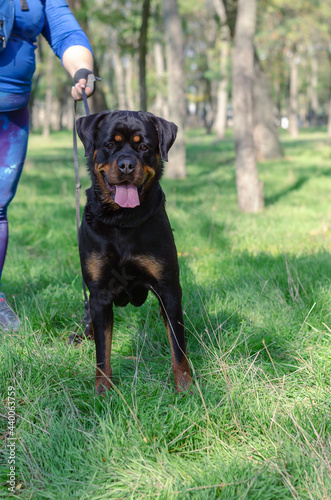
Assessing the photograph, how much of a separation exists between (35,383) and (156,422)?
0.74 metres

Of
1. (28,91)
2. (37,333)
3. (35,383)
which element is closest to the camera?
(35,383)

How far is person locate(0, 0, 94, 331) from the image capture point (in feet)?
10.7

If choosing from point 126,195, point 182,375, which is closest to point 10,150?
point 126,195

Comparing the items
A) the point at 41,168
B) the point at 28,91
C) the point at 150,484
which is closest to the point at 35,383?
the point at 150,484

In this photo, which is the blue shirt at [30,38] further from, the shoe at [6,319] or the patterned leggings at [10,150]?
the shoe at [6,319]

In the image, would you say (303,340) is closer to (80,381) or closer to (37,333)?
(80,381)

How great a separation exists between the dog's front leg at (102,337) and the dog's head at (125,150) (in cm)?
58

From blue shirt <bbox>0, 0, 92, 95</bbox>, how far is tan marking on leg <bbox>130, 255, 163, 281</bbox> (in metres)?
1.59

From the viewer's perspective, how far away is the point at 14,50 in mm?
3277

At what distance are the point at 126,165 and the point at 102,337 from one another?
3.10 feet

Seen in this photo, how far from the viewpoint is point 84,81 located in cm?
312

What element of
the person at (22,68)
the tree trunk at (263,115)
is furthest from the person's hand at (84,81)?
the tree trunk at (263,115)

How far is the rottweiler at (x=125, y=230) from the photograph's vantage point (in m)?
2.66

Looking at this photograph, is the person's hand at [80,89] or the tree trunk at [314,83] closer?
the person's hand at [80,89]
